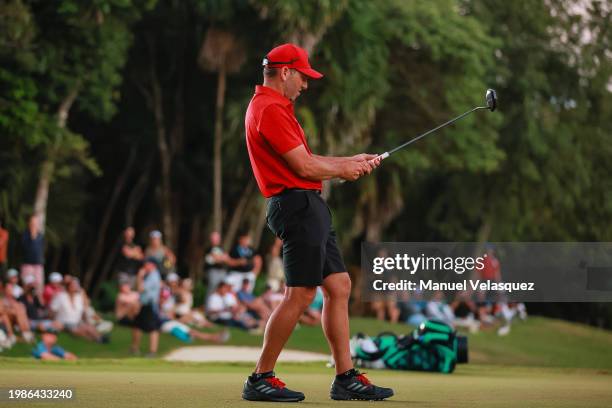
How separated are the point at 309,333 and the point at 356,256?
15561 millimetres

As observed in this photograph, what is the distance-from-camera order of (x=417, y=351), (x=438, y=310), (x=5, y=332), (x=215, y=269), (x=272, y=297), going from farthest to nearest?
(x=438, y=310)
(x=215, y=269)
(x=272, y=297)
(x=5, y=332)
(x=417, y=351)

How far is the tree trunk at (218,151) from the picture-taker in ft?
104

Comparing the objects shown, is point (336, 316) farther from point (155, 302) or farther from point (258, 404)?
point (155, 302)

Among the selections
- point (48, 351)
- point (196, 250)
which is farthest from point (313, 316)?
point (196, 250)

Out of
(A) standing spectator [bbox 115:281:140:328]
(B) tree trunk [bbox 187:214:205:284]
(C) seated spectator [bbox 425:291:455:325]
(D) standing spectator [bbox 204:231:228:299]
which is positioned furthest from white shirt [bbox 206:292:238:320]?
(B) tree trunk [bbox 187:214:205:284]

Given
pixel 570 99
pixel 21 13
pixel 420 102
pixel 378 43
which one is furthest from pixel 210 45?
pixel 570 99

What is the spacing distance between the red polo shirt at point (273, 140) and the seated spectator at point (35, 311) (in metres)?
12.4

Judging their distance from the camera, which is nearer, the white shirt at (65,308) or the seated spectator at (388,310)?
the white shirt at (65,308)

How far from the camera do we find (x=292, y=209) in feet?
26.8

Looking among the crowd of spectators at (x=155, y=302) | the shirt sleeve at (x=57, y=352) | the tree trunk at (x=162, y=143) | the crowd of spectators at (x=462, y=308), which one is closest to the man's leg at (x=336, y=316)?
the crowd of spectators at (x=155, y=302)

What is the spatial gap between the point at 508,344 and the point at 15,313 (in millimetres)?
10214

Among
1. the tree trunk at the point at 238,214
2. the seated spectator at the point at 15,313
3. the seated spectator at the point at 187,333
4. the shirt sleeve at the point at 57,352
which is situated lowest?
the shirt sleeve at the point at 57,352

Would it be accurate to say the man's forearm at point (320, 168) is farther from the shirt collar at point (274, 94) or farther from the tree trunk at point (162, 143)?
the tree trunk at point (162, 143)

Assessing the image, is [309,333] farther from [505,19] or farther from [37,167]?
[505,19]
